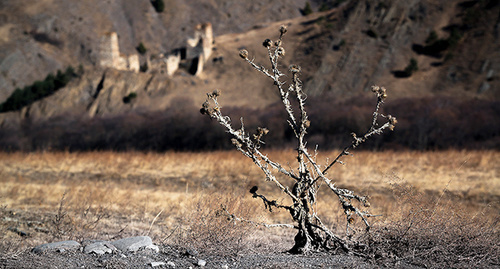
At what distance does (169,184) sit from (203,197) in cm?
726

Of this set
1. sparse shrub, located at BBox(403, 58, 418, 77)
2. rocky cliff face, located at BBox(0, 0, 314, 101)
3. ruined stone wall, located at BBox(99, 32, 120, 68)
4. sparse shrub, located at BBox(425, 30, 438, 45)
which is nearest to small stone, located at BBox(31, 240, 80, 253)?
sparse shrub, located at BBox(403, 58, 418, 77)

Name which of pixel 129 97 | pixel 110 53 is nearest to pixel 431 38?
pixel 129 97

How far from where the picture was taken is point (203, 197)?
661 centimetres

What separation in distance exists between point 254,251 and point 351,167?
9.95 metres

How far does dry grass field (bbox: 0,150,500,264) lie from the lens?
5.28 m

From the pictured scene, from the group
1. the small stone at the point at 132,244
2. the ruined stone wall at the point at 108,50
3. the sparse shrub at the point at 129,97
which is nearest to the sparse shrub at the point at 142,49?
the ruined stone wall at the point at 108,50

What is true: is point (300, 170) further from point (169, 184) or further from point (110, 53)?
point (110, 53)

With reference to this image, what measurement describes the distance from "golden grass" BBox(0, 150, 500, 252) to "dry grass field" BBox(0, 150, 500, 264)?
0.10 feet

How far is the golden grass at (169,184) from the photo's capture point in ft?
25.2

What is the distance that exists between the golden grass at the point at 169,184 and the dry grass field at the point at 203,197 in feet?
0.10

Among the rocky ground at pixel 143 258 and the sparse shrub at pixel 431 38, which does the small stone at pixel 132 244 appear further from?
the sparse shrub at pixel 431 38

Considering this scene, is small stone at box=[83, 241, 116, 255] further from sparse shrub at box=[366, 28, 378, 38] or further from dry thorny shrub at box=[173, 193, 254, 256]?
sparse shrub at box=[366, 28, 378, 38]

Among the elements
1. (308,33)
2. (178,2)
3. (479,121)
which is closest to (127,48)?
(178,2)

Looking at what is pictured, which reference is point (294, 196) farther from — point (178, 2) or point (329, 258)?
point (178, 2)
